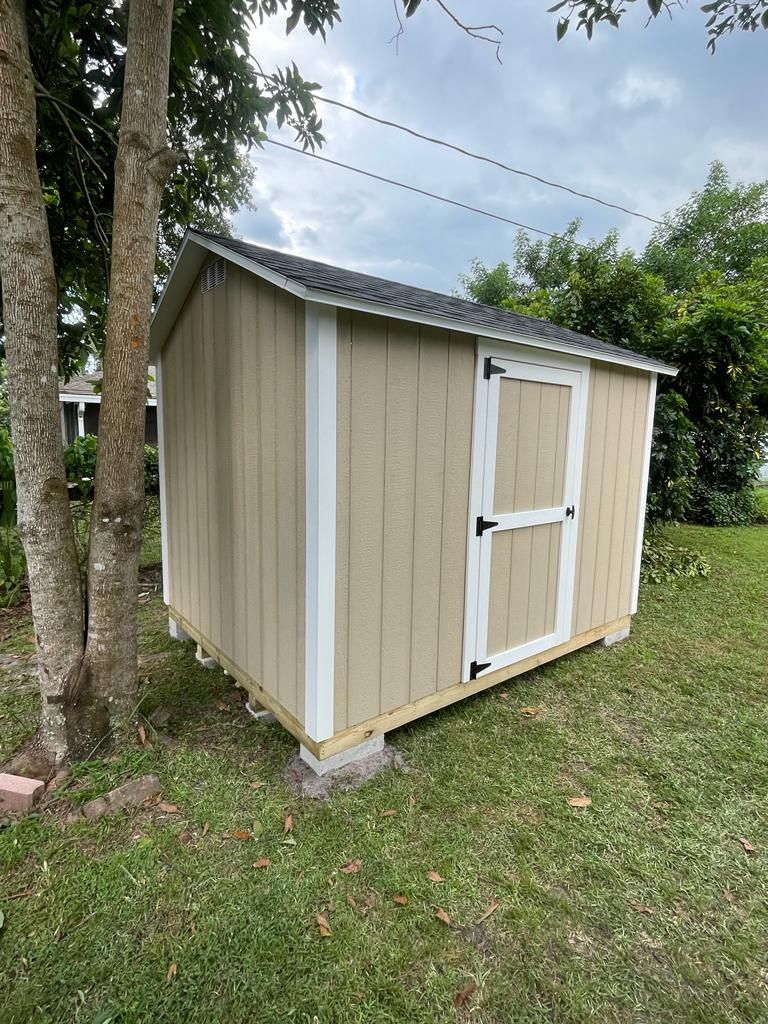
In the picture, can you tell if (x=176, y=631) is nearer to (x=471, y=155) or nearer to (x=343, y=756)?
(x=343, y=756)

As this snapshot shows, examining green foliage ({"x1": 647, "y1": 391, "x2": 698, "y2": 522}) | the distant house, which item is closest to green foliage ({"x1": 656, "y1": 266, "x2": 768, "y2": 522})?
green foliage ({"x1": 647, "y1": 391, "x2": 698, "y2": 522})

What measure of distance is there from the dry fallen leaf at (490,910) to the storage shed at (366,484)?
0.85 m

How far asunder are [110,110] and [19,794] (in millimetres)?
3806

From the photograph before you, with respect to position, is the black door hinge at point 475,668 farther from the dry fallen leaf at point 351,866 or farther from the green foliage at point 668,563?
the green foliage at point 668,563

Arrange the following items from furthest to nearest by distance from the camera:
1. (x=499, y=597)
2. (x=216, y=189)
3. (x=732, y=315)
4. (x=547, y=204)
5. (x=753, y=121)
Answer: (x=547, y=204), (x=753, y=121), (x=732, y=315), (x=216, y=189), (x=499, y=597)

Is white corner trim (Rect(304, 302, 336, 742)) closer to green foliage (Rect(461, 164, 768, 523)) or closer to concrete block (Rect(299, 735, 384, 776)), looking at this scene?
concrete block (Rect(299, 735, 384, 776))

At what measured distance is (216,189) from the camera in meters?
3.93

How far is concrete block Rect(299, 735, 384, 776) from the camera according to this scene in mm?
2197

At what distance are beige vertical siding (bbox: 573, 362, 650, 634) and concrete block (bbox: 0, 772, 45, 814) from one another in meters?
3.18

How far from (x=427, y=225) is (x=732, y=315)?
999cm

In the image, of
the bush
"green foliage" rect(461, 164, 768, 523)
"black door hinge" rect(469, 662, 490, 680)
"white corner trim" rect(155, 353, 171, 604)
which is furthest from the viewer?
the bush

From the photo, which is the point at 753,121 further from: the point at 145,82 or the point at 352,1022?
the point at 352,1022

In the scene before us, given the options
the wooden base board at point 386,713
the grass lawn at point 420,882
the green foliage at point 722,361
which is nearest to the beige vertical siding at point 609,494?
the wooden base board at point 386,713

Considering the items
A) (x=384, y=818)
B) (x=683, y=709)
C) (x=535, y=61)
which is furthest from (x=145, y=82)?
(x=535, y=61)
